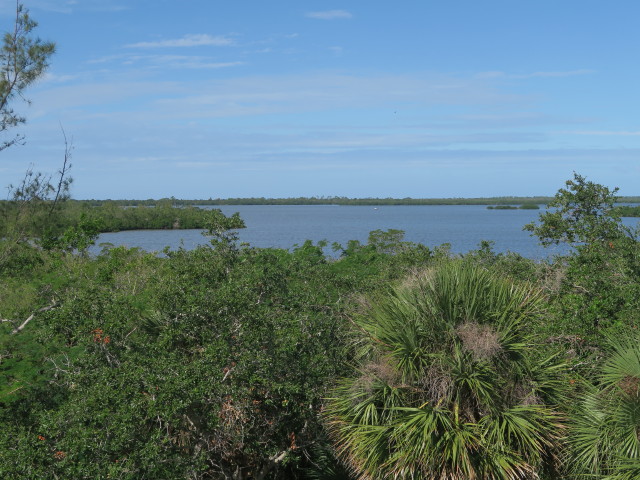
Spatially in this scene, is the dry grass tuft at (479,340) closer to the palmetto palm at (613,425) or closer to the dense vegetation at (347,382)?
the dense vegetation at (347,382)

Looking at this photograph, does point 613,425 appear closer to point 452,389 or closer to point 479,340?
point 479,340

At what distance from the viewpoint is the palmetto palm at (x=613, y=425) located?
8.66 m

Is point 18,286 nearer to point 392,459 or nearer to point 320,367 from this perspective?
point 320,367

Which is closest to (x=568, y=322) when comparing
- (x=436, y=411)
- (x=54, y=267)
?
(x=436, y=411)

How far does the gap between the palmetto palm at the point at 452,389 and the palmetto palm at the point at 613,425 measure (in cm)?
40

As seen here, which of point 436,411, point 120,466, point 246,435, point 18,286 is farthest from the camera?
point 18,286

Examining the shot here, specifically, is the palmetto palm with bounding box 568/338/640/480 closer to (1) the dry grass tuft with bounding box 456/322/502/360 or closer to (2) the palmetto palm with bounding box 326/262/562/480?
(2) the palmetto palm with bounding box 326/262/562/480

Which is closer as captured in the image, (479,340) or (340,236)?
(479,340)

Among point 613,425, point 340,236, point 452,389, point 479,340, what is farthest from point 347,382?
point 340,236

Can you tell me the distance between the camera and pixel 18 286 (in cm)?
2116

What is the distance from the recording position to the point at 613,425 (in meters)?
9.02

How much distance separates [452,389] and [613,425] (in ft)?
6.98

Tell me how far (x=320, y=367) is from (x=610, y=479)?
15.2ft

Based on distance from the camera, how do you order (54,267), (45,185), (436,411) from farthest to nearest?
(54,267), (45,185), (436,411)
